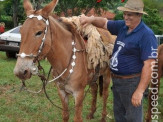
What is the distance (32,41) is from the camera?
9.61ft

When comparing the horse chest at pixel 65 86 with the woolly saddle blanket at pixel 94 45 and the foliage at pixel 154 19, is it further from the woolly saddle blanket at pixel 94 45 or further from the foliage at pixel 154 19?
the foliage at pixel 154 19

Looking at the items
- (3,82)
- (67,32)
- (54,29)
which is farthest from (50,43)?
(3,82)

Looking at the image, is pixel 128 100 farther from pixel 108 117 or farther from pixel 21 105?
pixel 21 105

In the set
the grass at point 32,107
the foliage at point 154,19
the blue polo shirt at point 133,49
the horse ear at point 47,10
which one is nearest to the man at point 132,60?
the blue polo shirt at point 133,49

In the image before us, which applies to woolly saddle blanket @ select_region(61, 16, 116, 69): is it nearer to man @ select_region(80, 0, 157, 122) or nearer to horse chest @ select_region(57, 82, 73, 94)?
horse chest @ select_region(57, 82, 73, 94)

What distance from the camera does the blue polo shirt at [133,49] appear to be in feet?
9.51

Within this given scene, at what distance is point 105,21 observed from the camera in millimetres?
3658

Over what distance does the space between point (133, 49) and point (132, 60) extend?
0.14 m

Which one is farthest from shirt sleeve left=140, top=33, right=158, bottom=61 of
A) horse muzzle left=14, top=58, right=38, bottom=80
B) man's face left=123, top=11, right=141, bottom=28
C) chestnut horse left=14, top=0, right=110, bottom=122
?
horse muzzle left=14, top=58, right=38, bottom=80

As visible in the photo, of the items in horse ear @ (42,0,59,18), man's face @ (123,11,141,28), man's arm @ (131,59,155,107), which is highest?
horse ear @ (42,0,59,18)

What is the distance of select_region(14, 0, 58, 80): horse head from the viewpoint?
2.87 metres

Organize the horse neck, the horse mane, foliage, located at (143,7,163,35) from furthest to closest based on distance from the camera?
foliage, located at (143,7,163,35), the horse mane, the horse neck

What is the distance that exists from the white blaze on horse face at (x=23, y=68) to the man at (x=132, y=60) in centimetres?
107

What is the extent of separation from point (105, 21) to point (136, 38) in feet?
2.62
